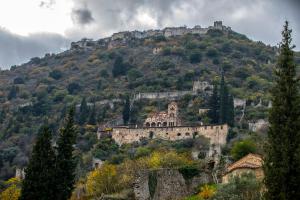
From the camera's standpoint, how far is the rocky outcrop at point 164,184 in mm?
37419

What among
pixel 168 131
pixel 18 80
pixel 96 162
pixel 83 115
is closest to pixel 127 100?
pixel 83 115

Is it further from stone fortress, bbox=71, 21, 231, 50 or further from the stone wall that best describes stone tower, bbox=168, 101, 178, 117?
stone fortress, bbox=71, 21, 231, 50

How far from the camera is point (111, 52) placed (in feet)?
519

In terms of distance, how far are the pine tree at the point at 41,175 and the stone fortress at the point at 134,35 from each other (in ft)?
434

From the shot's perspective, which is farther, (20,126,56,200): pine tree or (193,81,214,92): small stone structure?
(193,81,214,92): small stone structure

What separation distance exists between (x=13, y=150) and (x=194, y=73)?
4582cm

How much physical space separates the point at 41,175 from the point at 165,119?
186 ft

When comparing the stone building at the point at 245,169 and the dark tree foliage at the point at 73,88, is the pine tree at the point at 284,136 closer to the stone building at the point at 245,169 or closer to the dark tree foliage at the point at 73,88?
the stone building at the point at 245,169

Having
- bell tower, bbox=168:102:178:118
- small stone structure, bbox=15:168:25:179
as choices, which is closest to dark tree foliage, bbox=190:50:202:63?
bell tower, bbox=168:102:178:118

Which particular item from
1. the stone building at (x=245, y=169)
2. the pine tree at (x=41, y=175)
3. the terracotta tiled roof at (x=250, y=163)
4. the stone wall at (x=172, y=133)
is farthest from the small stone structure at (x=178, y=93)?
the pine tree at (x=41, y=175)

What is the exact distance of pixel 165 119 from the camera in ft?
297

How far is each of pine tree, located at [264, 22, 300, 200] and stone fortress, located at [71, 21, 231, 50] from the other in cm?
14069

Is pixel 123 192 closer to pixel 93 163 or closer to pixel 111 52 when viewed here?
pixel 93 163

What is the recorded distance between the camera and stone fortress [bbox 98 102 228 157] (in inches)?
3008
